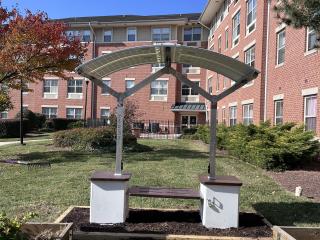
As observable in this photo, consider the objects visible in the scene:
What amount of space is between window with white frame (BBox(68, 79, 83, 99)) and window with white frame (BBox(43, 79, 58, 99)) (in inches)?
70.1

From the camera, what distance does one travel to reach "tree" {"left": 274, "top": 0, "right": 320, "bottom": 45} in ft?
23.2

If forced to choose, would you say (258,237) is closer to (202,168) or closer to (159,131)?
(202,168)

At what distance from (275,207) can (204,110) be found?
117 ft

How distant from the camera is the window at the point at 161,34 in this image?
45.3 m

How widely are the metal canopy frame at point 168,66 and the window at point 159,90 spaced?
37.9m

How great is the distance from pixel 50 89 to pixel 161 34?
46.8 ft

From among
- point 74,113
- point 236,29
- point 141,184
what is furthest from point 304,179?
point 74,113

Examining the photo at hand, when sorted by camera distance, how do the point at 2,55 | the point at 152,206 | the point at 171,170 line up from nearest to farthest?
the point at 152,206
the point at 171,170
the point at 2,55

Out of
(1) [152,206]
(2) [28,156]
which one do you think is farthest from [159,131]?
(1) [152,206]

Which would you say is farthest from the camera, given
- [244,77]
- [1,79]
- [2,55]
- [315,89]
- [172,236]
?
[1,79]

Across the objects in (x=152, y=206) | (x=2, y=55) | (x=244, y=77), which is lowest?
(x=152, y=206)

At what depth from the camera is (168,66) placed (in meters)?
7.12

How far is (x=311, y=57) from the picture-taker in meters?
15.3

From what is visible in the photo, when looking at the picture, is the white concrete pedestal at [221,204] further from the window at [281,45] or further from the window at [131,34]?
the window at [131,34]
